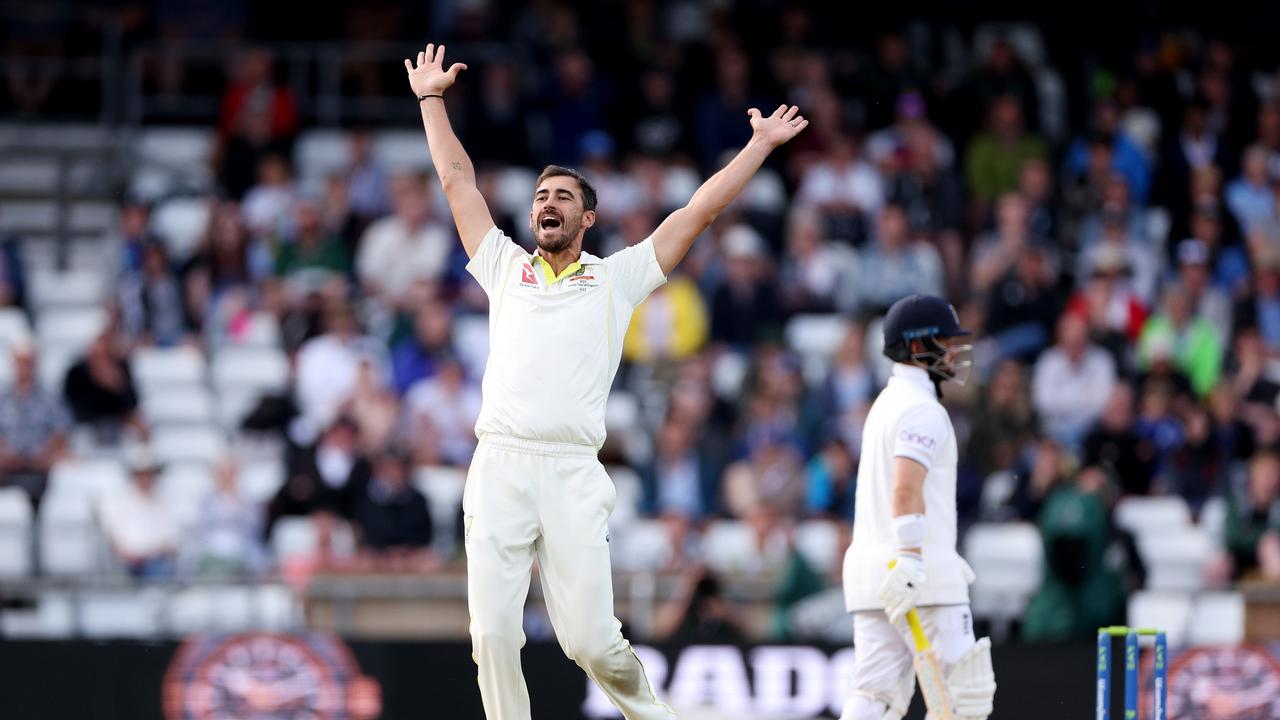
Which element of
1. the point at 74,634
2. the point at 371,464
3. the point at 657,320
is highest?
the point at 657,320

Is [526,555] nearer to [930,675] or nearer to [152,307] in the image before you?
[930,675]

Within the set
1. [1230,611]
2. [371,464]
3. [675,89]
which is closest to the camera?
→ [1230,611]

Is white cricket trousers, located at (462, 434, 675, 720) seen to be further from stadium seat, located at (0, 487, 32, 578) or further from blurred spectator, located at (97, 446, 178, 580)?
stadium seat, located at (0, 487, 32, 578)

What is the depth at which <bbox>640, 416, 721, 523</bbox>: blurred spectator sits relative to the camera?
14.2 meters

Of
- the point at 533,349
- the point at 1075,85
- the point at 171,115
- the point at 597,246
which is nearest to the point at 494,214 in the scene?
the point at 597,246

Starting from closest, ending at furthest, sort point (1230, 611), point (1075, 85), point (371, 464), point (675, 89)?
point (1230, 611) < point (371, 464) < point (675, 89) < point (1075, 85)

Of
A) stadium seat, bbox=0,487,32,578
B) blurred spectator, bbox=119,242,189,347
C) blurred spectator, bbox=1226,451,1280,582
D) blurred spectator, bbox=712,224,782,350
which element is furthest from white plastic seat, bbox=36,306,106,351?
blurred spectator, bbox=1226,451,1280,582

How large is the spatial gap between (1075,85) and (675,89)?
12.1 feet

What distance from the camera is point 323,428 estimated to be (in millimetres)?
14414

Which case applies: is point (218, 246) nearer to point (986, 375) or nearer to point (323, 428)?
point (323, 428)

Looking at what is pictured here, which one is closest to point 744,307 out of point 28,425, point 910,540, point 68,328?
point 68,328

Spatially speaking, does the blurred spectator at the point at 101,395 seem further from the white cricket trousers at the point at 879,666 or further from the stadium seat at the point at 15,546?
the white cricket trousers at the point at 879,666

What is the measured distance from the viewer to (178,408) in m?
15.0

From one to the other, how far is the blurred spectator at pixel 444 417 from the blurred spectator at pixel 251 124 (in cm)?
297
